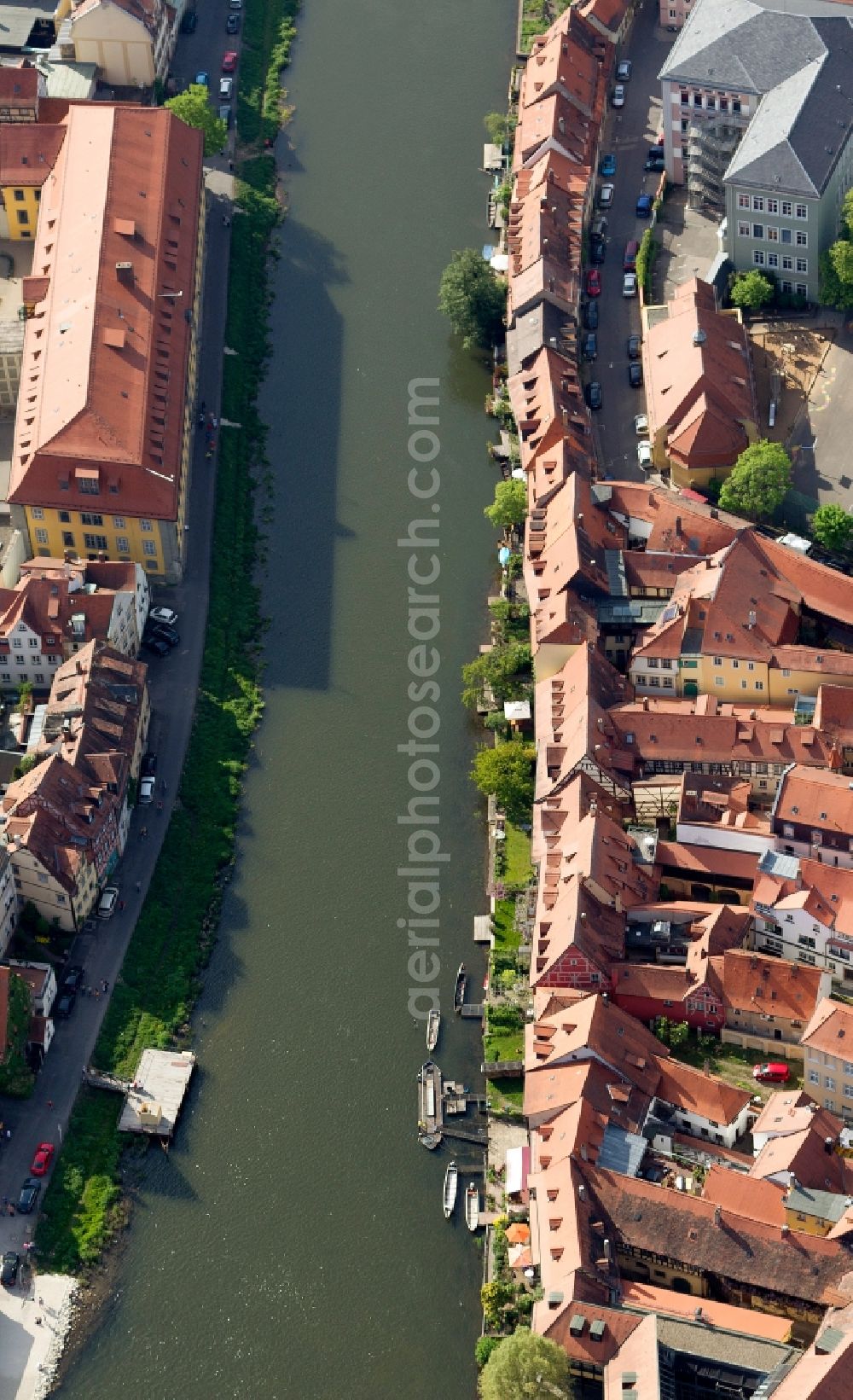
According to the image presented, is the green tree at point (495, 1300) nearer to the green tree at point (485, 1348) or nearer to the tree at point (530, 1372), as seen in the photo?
the green tree at point (485, 1348)

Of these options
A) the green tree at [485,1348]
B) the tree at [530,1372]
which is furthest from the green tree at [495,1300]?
the tree at [530,1372]

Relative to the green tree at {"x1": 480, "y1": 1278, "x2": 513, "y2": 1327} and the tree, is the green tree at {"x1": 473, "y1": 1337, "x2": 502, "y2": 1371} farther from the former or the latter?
the tree

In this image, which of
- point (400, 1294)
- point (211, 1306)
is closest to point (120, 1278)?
point (211, 1306)

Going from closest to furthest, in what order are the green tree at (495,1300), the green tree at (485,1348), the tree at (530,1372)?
the tree at (530,1372), the green tree at (485,1348), the green tree at (495,1300)

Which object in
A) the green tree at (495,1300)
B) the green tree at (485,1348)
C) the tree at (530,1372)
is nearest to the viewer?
the tree at (530,1372)

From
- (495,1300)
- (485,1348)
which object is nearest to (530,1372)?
(485,1348)
